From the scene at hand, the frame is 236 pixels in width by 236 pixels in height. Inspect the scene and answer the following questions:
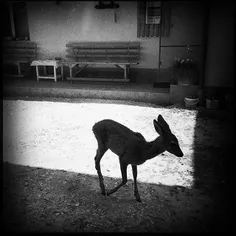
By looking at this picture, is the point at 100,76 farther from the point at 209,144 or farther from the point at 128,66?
the point at 209,144

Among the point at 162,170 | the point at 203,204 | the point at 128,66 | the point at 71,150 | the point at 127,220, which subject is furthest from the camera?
the point at 128,66

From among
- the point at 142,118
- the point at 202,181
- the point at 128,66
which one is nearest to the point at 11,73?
the point at 128,66

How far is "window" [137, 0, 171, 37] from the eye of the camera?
31.8ft

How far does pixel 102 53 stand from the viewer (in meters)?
10.8

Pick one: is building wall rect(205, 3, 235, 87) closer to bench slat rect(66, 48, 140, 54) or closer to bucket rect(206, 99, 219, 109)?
bucket rect(206, 99, 219, 109)

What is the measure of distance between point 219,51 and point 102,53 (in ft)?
16.4

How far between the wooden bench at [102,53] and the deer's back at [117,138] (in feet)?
22.2

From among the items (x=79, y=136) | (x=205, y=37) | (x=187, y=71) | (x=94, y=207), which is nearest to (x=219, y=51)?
Answer: (x=205, y=37)

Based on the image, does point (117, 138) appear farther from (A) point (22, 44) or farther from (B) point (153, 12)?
(A) point (22, 44)

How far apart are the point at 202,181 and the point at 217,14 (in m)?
5.64

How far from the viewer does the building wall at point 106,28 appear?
956 cm

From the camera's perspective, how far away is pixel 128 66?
1048 cm

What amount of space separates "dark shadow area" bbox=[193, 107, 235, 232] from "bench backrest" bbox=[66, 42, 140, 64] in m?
4.27

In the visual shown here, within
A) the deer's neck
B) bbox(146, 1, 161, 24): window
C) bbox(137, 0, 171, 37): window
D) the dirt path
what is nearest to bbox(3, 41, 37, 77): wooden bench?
bbox(137, 0, 171, 37): window
